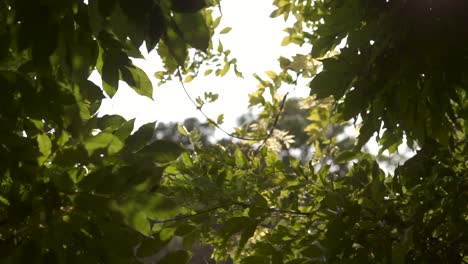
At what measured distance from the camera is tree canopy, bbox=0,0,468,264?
118 centimetres

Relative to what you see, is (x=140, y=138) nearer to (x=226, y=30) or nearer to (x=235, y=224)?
(x=235, y=224)

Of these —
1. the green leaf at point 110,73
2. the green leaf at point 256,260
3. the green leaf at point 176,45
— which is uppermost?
the green leaf at point 176,45

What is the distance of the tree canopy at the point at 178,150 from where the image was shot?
118 cm

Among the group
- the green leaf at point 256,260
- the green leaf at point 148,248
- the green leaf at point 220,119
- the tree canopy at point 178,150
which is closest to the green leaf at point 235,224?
the tree canopy at point 178,150

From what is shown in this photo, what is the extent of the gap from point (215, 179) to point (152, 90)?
0.83 metres

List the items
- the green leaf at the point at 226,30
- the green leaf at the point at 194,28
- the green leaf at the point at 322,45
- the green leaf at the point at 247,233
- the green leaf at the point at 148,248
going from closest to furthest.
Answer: the green leaf at the point at 194,28 < the green leaf at the point at 148,248 < the green leaf at the point at 247,233 < the green leaf at the point at 322,45 < the green leaf at the point at 226,30

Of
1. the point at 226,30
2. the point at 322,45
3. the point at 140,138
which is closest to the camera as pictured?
the point at 140,138

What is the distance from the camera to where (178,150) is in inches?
54.2

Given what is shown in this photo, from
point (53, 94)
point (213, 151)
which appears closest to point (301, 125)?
point (213, 151)

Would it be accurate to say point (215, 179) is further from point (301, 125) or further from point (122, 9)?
point (301, 125)

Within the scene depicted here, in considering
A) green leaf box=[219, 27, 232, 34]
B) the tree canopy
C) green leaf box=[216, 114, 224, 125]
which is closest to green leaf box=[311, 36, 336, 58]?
the tree canopy

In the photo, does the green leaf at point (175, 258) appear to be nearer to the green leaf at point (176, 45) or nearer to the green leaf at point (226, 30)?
the green leaf at point (176, 45)

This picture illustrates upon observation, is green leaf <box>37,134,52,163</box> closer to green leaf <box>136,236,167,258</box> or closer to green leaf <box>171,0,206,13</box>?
green leaf <box>136,236,167,258</box>

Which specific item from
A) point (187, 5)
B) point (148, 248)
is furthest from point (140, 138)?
point (187, 5)
